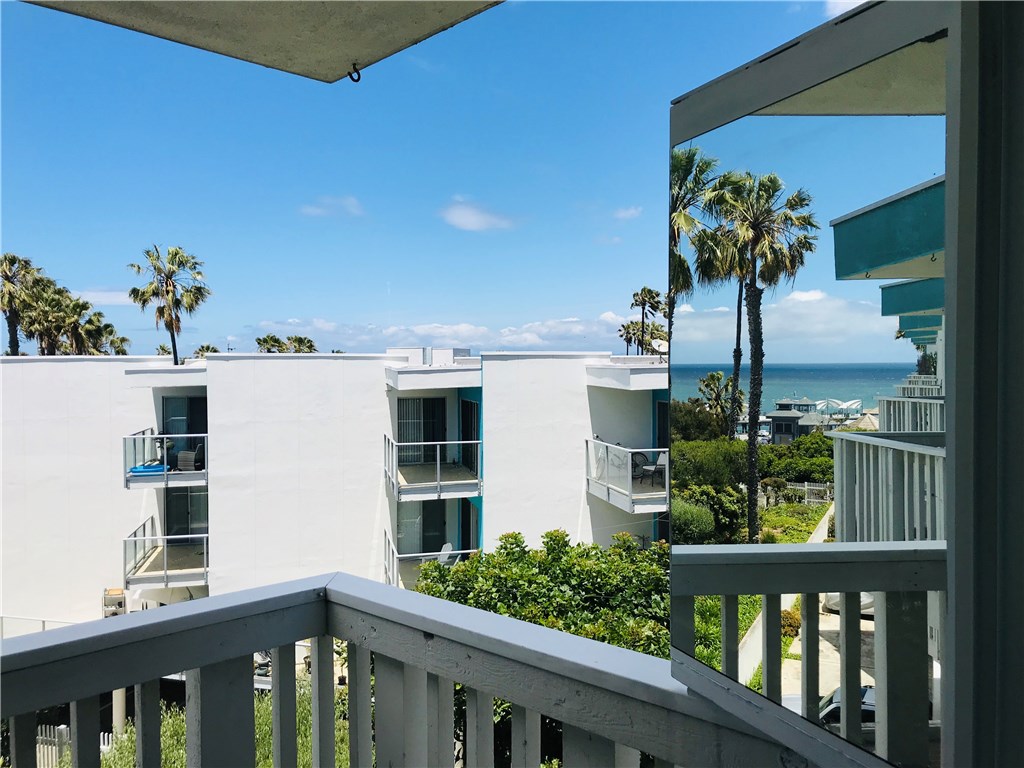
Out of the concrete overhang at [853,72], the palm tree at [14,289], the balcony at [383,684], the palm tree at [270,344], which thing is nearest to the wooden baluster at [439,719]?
the balcony at [383,684]

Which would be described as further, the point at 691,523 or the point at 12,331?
the point at 12,331

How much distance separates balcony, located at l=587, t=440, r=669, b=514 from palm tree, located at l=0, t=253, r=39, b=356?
13.1m

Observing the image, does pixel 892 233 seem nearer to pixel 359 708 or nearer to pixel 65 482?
pixel 359 708

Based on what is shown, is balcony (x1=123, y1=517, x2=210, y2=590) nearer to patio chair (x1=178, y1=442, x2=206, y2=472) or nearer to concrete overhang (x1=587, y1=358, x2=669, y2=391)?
patio chair (x1=178, y1=442, x2=206, y2=472)

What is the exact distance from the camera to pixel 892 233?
1.59 feet

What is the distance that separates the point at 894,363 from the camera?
480mm

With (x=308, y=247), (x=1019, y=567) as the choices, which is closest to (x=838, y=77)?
(x=1019, y=567)

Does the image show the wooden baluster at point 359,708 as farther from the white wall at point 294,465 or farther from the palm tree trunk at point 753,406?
the white wall at point 294,465

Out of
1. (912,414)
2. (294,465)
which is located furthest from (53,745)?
(294,465)

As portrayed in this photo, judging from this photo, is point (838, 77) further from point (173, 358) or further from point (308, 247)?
point (308, 247)

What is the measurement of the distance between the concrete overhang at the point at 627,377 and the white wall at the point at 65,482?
251 inches

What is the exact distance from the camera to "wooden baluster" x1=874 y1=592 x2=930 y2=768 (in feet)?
1.55

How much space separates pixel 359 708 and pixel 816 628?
0.63 meters

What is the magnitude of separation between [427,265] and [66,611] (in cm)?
2889
